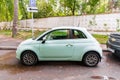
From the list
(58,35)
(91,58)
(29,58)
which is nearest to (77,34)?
(58,35)

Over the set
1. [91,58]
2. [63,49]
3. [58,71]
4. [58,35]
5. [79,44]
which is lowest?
[58,71]

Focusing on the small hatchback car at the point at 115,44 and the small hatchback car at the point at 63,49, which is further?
the small hatchback car at the point at 115,44

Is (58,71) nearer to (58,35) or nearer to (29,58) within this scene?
(29,58)

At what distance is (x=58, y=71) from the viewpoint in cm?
678

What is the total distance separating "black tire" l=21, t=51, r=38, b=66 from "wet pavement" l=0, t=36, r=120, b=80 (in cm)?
20

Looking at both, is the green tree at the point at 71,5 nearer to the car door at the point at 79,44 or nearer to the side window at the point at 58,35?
the side window at the point at 58,35

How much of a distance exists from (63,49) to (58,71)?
930mm

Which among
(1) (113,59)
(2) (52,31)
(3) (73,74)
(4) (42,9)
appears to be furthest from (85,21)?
(3) (73,74)

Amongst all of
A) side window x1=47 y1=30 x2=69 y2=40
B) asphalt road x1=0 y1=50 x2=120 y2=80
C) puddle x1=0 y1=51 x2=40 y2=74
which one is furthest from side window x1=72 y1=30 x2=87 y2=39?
puddle x1=0 y1=51 x2=40 y2=74

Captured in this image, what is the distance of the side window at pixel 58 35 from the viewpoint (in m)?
7.45

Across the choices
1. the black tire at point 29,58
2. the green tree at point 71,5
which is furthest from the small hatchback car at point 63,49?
the green tree at point 71,5

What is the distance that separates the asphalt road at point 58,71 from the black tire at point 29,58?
204mm

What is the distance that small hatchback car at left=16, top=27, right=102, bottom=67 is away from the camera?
24.0 ft

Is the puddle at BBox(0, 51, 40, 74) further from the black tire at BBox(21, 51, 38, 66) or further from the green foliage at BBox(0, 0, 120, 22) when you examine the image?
the green foliage at BBox(0, 0, 120, 22)
